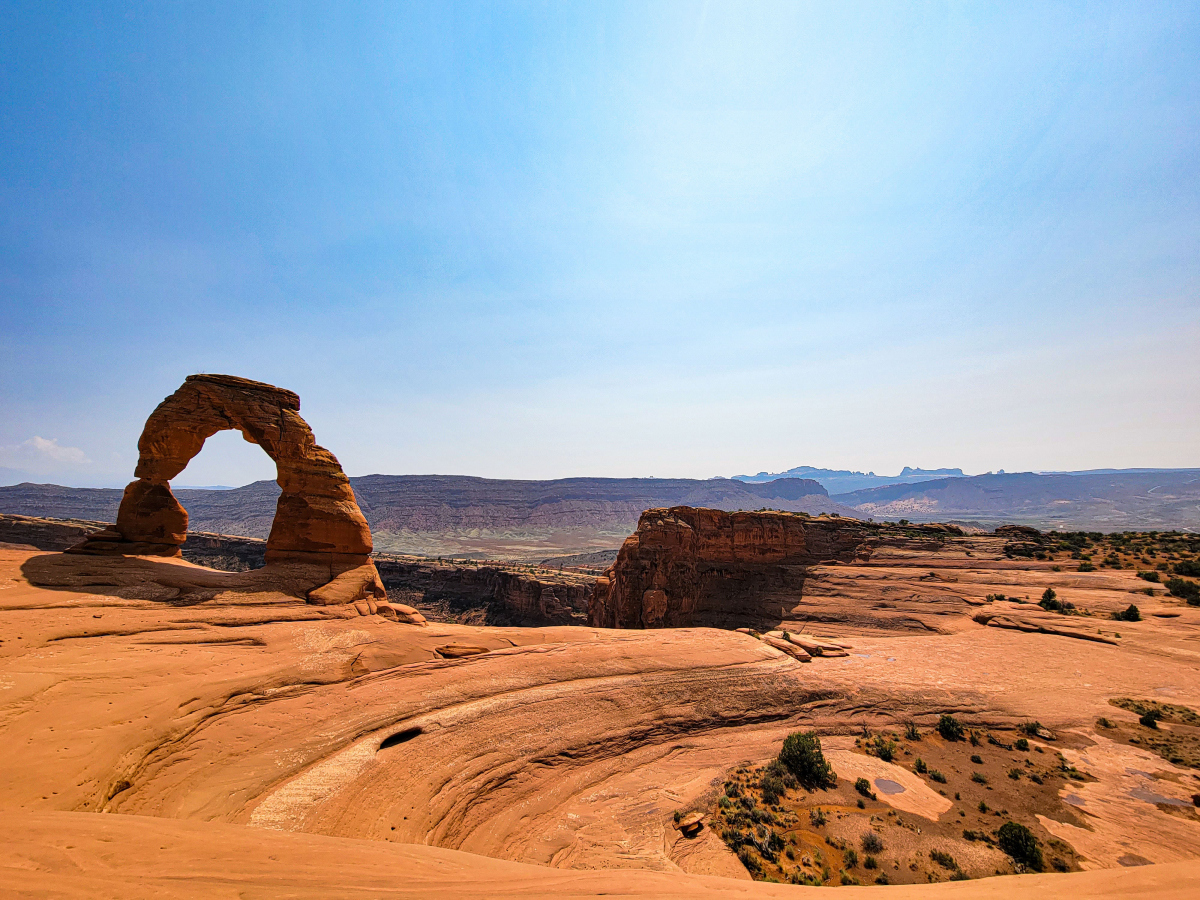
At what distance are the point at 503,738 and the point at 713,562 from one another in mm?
32228

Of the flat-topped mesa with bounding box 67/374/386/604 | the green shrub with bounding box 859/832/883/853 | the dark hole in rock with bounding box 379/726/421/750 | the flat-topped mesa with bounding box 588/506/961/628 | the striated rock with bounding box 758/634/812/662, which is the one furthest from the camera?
the flat-topped mesa with bounding box 588/506/961/628

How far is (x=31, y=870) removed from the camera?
4492 millimetres

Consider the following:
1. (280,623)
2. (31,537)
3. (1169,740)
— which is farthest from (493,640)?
(31,537)

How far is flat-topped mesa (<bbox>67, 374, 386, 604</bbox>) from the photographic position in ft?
59.0

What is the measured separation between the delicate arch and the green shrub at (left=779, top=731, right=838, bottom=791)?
1669 centimetres

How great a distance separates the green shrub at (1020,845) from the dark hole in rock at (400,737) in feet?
48.3

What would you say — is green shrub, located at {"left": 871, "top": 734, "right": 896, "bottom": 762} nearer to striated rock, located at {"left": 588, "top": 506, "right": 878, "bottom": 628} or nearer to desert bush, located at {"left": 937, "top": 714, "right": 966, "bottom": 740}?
desert bush, located at {"left": 937, "top": 714, "right": 966, "bottom": 740}

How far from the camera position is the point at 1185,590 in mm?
27938

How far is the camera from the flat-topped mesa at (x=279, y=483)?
59.0 ft

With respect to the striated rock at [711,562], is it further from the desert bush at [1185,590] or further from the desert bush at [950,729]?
the desert bush at [950,729]

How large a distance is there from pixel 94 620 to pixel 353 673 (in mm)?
6498

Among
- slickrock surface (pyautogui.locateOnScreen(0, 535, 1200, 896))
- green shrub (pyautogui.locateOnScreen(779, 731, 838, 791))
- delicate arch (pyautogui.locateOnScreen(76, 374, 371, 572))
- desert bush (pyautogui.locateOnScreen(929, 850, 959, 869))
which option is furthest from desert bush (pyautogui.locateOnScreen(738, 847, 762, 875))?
delicate arch (pyautogui.locateOnScreen(76, 374, 371, 572))

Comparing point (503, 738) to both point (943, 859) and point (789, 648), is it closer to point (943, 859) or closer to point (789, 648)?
point (943, 859)

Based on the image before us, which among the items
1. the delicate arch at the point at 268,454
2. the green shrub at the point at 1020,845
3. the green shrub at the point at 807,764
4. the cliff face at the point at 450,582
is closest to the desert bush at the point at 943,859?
the green shrub at the point at 1020,845
